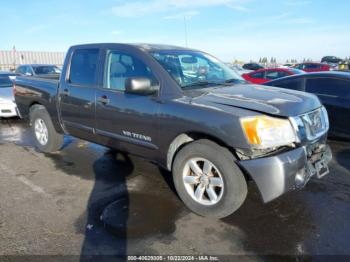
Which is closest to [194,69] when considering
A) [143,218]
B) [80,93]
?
[80,93]

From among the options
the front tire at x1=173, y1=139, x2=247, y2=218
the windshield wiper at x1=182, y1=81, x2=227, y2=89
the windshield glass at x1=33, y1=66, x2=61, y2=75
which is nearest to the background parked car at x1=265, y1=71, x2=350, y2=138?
the windshield wiper at x1=182, y1=81, x2=227, y2=89

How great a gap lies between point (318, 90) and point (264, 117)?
12.4 feet

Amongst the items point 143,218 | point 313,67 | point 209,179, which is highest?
point 313,67

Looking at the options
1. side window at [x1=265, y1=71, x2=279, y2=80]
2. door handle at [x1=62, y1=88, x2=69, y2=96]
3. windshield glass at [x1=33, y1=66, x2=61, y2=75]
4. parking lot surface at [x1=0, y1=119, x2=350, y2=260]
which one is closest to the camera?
parking lot surface at [x1=0, y1=119, x2=350, y2=260]

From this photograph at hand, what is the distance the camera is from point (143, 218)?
338 centimetres

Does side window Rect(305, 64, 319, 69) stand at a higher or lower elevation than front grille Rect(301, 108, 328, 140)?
higher

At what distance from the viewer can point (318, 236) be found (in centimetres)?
301

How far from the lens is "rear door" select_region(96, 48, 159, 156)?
3.72 meters

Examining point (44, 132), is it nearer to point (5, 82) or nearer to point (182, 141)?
point (182, 141)

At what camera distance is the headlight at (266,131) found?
294 cm

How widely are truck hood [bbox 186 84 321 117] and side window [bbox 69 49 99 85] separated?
164cm

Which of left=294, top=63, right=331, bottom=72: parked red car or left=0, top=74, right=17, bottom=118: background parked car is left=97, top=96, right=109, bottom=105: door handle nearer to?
left=0, top=74, right=17, bottom=118: background parked car

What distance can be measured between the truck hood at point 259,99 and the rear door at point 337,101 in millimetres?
2407

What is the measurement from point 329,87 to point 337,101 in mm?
360
